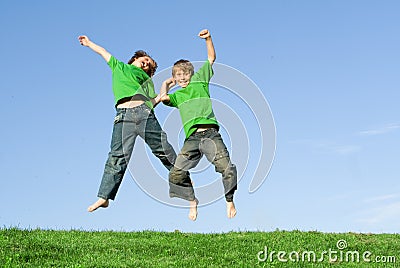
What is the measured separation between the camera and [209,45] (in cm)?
929

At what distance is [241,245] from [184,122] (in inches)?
91.1

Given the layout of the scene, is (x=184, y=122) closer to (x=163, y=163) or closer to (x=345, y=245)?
(x=163, y=163)

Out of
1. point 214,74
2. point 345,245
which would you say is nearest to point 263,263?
point 345,245

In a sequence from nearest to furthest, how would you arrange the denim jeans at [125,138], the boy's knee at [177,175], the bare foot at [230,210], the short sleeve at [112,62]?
the bare foot at [230,210], the boy's knee at [177,175], the denim jeans at [125,138], the short sleeve at [112,62]

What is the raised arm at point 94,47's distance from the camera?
33.0 ft

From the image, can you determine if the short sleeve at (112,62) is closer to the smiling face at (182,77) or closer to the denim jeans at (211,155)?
the smiling face at (182,77)

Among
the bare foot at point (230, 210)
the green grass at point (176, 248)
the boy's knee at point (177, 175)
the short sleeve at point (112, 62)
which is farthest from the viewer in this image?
the short sleeve at point (112, 62)

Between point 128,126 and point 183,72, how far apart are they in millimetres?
1207

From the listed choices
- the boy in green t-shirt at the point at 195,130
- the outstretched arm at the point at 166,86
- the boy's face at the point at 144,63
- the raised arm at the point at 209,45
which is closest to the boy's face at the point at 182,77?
the boy in green t-shirt at the point at 195,130

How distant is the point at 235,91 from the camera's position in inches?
358

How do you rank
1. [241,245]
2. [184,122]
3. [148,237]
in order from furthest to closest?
[148,237] < [241,245] < [184,122]

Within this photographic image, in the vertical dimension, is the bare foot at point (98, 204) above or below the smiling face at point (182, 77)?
below

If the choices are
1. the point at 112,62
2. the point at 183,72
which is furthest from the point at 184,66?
the point at 112,62

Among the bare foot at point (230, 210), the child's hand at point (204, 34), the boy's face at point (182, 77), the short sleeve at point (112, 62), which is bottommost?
the bare foot at point (230, 210)
